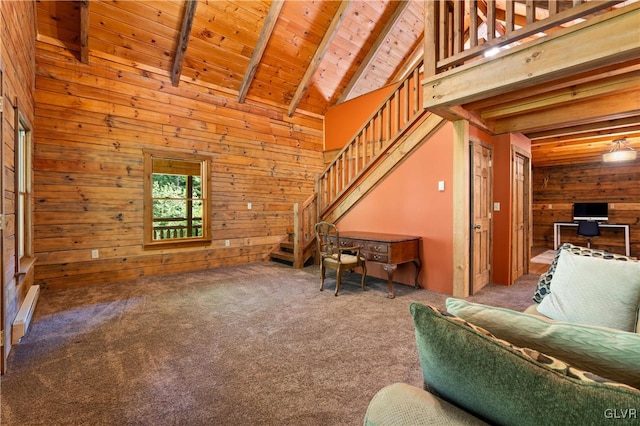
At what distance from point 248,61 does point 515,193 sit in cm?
507

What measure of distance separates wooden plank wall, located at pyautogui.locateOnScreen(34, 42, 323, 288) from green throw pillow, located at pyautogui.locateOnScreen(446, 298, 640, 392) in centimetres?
512

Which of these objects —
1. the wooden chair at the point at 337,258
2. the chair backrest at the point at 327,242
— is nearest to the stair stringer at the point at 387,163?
the chair backrest at the point at 327,242

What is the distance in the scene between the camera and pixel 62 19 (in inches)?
160

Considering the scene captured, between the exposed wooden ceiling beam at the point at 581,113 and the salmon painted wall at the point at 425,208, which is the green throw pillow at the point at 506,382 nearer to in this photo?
the salmon painted wall at the point at 425,208

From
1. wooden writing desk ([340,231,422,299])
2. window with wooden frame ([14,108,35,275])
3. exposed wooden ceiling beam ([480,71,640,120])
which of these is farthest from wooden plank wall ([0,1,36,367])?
exposed wooden ceiling beam ([480,71,640,120])

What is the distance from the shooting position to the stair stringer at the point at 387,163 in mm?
4008

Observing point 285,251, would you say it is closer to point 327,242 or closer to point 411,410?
point 327,242

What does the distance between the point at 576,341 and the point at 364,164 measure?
4311 mm

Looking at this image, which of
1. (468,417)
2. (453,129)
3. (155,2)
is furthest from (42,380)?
(155,2)

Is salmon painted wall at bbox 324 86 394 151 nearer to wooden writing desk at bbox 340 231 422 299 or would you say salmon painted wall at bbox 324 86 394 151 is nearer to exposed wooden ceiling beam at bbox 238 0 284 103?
exposed wooden ceiling beam at bbox 238 0 284 103

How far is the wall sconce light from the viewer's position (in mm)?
5770

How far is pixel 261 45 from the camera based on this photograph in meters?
5.20

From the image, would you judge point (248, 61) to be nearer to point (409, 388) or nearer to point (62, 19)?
point (62, 19)

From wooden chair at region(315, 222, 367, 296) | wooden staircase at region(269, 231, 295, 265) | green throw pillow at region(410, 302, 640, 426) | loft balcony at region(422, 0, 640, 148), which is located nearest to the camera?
green throw pillow at region(410, 302, 640, 426)
